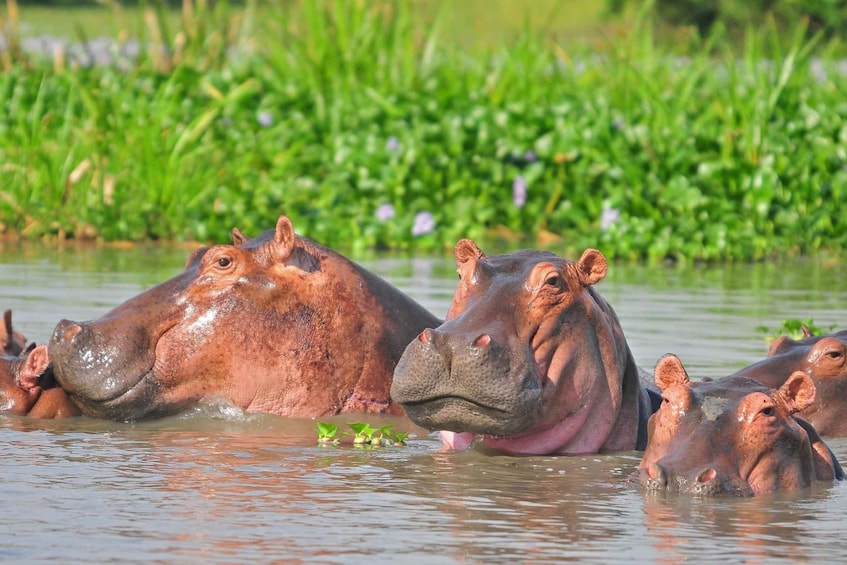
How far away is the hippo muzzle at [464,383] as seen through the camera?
464 centimetres

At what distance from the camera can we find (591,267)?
5.18m

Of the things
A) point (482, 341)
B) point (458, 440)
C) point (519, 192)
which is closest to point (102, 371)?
point (458, 440)

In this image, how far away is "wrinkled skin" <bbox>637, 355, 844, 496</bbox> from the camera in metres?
4.47

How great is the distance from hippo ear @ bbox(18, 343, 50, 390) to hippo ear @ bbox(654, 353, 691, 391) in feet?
6.73

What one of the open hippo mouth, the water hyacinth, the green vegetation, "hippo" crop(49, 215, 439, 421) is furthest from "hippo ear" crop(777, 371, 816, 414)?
the water hyacinth

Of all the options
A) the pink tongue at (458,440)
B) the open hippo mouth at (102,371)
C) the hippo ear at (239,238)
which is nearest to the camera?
the pink tongue at (458,440)

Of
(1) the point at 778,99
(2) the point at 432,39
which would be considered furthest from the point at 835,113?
(2) the point at 432,39

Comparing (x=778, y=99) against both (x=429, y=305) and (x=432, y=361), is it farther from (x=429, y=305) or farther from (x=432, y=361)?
(x=432, y=361)

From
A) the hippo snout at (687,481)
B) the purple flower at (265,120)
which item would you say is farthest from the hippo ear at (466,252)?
the purple flower at (265,120)

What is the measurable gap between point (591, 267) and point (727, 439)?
0.86 metres

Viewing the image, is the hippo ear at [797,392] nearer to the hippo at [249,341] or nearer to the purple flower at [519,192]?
the hippo at [249,341]

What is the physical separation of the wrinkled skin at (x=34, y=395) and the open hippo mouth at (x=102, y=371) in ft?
0.46

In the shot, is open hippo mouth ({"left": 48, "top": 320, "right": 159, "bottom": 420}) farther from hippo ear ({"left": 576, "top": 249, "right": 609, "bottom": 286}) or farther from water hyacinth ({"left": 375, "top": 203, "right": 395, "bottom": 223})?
water hyacinth ({"left": 375, "top": 203, "right": 395, "bottom": 223})

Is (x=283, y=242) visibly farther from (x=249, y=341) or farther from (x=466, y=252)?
(x=466, y=252)
